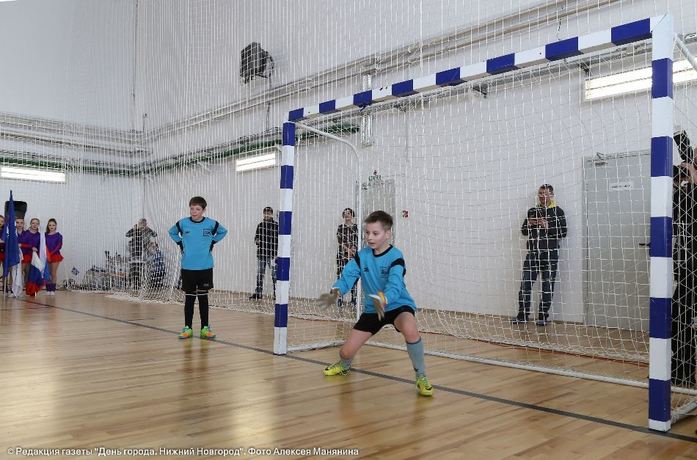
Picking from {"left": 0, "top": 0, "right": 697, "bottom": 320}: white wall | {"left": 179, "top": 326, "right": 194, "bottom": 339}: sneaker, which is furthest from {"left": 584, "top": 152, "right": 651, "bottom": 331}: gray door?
{"left": 179, "top": 326, "right": 194, "bottom": 339}: sneaker

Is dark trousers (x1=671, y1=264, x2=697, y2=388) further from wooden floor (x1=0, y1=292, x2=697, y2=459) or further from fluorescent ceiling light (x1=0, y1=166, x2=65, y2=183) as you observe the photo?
fluorescent ceiling light (x1=0, y1=166, x2=65, y2=183)

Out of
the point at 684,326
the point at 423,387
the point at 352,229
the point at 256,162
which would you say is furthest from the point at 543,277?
the point at 256,162

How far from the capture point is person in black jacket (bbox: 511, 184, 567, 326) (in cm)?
684

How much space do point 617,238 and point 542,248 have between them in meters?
0.85

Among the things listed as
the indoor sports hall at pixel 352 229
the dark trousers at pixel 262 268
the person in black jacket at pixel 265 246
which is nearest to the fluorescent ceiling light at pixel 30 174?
the indoor sports hall at pixel 352 229

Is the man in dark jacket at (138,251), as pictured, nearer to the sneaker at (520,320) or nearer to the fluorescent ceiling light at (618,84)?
the sneaker at (520,320)

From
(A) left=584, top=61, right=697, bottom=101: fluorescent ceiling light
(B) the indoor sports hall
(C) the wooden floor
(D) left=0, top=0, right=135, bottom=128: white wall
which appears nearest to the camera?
(C) the wooden floor

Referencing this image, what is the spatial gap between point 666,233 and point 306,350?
3.13 metres

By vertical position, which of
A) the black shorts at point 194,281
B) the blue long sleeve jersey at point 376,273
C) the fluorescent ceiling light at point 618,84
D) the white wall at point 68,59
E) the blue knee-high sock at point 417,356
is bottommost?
the blue knee-high sock at point 417,356

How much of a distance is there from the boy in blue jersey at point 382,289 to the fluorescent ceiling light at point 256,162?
716 cm

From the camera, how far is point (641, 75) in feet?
20.7

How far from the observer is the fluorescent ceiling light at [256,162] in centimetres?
1077

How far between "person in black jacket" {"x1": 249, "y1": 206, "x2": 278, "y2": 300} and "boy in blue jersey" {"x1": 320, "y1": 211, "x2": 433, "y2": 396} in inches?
241

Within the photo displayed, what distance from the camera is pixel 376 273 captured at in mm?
3812
